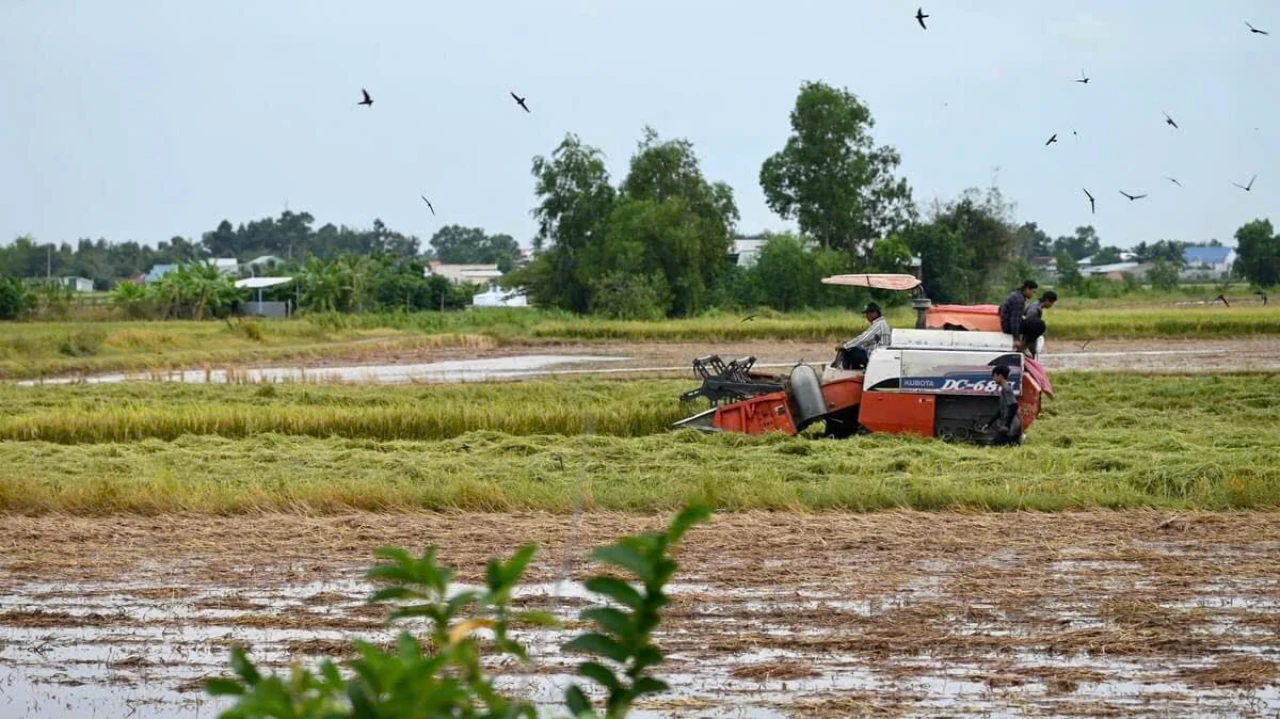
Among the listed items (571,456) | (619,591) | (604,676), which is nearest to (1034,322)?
(571,456)

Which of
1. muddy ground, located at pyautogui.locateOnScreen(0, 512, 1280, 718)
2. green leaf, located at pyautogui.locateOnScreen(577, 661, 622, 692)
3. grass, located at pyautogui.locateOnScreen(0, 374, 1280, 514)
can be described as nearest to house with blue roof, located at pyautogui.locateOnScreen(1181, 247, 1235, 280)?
grass, located at pyautogui.locateOnScreen(0, 374, 1280, 514)

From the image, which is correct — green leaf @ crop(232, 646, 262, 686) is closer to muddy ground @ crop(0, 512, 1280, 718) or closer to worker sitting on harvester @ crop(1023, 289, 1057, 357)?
muddy ground @ crop(0, 512, 1280, 718)

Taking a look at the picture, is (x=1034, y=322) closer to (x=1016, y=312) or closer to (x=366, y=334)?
(x=1016, y=312)

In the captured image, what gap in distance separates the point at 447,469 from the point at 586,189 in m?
54.5

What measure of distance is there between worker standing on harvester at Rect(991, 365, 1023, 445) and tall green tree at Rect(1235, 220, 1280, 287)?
63.7 metres

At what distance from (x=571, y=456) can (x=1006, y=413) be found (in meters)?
4.28

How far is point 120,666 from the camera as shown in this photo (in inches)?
303

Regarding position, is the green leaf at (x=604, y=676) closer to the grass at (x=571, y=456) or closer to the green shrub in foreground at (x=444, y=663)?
the green shrub in foreground at (x=444, y=663)

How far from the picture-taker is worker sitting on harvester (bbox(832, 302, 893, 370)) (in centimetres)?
1742

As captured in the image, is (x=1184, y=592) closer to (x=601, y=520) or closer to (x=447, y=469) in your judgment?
(x=601, y=520)

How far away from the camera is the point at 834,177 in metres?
70.2

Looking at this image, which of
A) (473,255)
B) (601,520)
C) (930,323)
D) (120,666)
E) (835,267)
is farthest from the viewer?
(473,255)

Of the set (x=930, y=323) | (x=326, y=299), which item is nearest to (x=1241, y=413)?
(x=930, y=323)

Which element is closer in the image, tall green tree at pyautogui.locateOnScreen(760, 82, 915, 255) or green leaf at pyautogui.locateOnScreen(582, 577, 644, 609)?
green leaf at pyautogui.locateOnScreen(582, 577, 644, 609)
